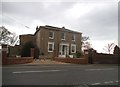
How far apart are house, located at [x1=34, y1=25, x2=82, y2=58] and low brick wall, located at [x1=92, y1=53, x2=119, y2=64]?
10.7m

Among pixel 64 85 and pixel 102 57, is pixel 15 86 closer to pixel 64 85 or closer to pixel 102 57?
pixel 64 85

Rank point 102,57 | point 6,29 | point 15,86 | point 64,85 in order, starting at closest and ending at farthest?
point 15,86 → point 64,85 → point 102,57 → point 6,29

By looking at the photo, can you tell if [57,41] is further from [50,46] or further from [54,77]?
[54,77]

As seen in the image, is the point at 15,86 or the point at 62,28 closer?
the point at 15,86

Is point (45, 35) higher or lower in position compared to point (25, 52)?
higher

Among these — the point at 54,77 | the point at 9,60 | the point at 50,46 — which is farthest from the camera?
the point at 50,46

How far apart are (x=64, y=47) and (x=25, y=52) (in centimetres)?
1034

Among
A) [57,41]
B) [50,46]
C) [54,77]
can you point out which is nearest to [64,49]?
[57,41]

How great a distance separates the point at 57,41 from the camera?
156 feet

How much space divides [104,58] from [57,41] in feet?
46.0

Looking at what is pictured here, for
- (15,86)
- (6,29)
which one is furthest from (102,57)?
(6,29)

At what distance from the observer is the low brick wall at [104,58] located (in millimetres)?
33963

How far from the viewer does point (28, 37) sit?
2151 inches

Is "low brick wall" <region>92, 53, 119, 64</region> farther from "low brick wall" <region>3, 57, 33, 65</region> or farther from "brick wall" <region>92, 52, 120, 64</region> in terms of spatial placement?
"low brick wall" <region>3, 57, 33, 65</region>
